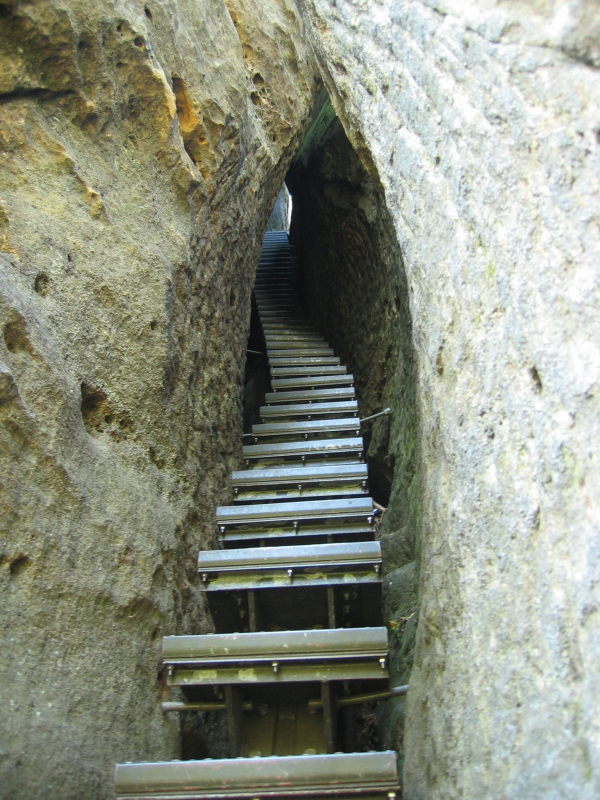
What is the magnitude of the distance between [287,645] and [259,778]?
79 centimetres

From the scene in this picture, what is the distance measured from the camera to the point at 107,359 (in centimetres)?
487

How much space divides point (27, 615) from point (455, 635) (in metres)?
1.98

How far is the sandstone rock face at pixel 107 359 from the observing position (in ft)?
12.3

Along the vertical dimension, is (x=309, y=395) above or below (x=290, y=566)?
above

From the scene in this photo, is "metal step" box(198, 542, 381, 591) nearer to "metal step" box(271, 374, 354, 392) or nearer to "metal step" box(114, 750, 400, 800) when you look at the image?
"metal step" box(114, 750, 400, 800)

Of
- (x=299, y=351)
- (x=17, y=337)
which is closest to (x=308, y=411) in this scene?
(x=299, y=351)

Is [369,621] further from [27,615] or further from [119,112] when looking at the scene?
[119,112]

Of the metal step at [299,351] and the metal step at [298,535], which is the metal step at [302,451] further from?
the metal step at [299,351]

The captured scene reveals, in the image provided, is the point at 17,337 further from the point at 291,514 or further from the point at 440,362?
the point at 291,514

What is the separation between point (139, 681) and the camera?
4184 mm

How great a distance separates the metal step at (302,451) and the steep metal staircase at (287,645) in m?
0.01

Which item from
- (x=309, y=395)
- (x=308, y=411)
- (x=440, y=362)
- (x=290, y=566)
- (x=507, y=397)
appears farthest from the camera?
(x=309, y=395)

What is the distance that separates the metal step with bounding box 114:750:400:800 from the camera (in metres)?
3.52

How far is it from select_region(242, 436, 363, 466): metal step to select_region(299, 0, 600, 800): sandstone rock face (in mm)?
2639
